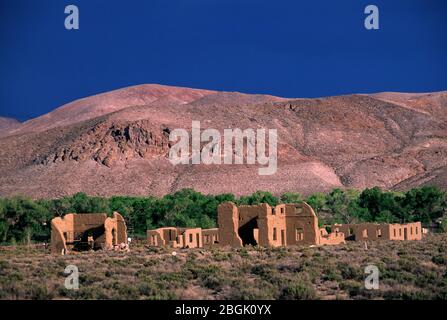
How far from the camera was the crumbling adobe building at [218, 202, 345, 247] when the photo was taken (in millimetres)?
36469

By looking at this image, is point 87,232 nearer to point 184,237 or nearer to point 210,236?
point 184,237

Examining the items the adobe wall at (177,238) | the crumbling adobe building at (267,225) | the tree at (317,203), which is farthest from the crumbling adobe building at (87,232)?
the tree at (317,203)

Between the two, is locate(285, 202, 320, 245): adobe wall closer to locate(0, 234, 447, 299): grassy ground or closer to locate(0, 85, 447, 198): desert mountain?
locate(0, 234, 447, 299): grassy ground

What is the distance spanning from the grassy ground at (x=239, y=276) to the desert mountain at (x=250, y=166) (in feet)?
210

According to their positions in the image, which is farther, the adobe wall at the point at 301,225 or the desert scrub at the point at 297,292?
the adobe wall at the point at 301,225

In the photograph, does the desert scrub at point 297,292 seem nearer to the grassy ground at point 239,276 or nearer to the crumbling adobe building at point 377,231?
the grassy ground at point 239,276

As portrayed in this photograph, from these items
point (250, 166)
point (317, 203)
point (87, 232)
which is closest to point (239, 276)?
point (87, 232)

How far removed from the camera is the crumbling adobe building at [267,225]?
3647 centimetres

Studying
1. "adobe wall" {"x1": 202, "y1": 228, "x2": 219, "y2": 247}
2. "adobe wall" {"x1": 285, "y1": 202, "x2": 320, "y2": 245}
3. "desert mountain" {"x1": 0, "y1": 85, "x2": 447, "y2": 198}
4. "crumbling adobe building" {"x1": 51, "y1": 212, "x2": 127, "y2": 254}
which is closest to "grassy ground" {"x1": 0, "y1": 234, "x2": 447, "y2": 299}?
"adobe wall" {"x1": 285, "y1": 202, "x2": 320, "y2": 245}

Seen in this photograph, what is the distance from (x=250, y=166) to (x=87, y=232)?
64.8 metres

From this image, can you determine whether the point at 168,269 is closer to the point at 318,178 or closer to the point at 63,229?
the point at 63,229

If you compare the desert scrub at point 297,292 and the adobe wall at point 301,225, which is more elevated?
the adobe wall at point 301,225

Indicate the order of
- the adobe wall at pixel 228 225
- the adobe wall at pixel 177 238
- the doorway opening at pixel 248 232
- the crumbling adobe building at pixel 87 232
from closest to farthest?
the adobe wall at pixel 228 225 → the doorway opening at pixel 248 232 → the crumbling adobe building at pixel 87 232 → the adobe wall at pixel 177 238
